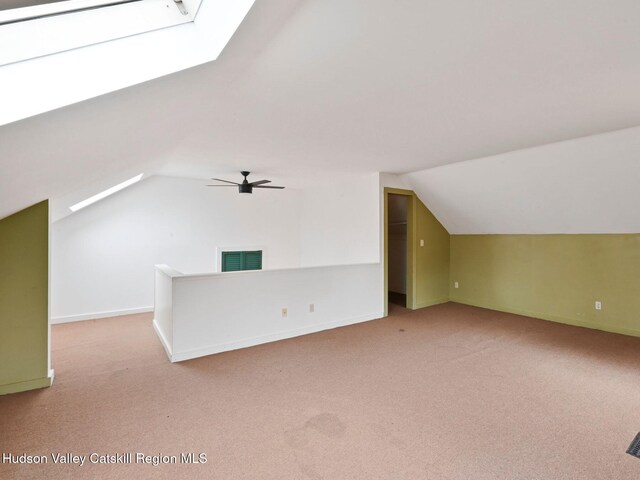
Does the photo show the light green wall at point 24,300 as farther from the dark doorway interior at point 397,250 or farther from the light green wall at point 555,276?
the light green wall at point 555,276

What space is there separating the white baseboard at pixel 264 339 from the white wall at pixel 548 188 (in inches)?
90.2

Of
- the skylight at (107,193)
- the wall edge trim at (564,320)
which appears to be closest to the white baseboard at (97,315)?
the skylight at (107,193)

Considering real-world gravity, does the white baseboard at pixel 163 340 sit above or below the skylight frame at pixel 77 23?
below

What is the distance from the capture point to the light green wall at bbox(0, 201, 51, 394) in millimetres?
2578

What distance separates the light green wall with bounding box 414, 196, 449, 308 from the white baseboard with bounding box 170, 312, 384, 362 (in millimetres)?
1192

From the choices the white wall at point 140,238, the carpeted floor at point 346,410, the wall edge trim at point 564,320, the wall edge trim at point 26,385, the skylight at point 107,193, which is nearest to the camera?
the carpeted floor at point 346,410

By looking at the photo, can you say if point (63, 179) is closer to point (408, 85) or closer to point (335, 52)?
point (335, 52)

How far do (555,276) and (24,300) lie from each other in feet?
20.8

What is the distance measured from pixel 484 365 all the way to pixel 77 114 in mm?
3682

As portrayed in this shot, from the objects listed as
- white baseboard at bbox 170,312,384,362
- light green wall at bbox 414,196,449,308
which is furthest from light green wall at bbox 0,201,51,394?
light green wall at bbox 414,196,449,308

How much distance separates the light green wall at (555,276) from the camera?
4.02 metres

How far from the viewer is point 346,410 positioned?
2.31m

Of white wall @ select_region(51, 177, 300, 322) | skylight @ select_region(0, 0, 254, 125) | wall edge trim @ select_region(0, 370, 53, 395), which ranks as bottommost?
wall edge trim @ select_region(0, 370, 53, 395)

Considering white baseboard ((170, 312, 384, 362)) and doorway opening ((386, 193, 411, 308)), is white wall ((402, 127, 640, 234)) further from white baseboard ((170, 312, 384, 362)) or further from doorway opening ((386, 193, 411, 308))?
white baseboard ((170, 312, 384, 362))
